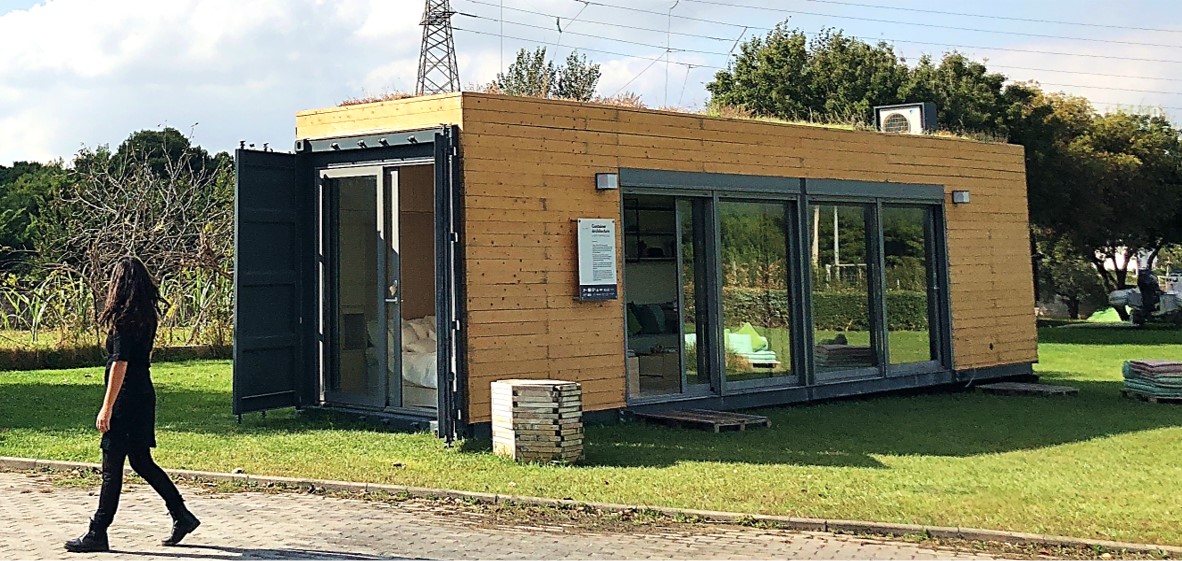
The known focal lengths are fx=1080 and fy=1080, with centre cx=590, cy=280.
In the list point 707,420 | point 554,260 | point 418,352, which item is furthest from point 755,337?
point 418,352

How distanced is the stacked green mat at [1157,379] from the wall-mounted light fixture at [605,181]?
26.6ft

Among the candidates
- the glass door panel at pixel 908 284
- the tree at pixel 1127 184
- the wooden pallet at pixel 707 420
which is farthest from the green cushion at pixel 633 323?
the tree at pixel 1127 184

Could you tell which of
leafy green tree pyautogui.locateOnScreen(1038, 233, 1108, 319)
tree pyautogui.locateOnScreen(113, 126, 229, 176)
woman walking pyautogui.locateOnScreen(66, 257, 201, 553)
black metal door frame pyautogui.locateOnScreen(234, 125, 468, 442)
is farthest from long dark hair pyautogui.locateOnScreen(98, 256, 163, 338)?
leafy green tree pyautogui.locateOnScreen(1038, 233, 1108, 319)

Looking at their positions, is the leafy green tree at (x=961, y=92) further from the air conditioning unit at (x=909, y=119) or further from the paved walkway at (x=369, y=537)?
the paved walkway at (x=369, y=537)

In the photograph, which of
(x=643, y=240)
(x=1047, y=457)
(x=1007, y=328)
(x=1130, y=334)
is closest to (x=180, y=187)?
(x=643, y=240)

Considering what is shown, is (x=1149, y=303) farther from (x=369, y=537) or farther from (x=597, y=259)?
(x=369, y=537)

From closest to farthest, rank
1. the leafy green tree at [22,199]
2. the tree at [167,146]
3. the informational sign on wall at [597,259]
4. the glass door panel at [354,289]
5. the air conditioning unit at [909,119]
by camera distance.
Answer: the informational sign on wall at [597,259] → the glass door panel at [354,289] → the air conditioning unit at [909,119] → the leafy green tree at [22,199] → the tree at [167,146]

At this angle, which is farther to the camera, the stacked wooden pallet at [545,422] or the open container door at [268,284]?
the open container door at [268,284]

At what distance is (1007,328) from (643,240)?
21.9 ft

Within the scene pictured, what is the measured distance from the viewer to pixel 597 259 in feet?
37.9

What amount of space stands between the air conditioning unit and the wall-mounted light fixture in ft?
23.0

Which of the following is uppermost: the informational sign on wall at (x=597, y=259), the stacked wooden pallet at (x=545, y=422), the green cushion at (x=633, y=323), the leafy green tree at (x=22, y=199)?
the leafy green tree at (x=22, y=199)

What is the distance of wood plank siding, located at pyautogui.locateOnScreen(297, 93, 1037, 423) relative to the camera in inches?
420

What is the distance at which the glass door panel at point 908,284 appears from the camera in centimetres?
1492
